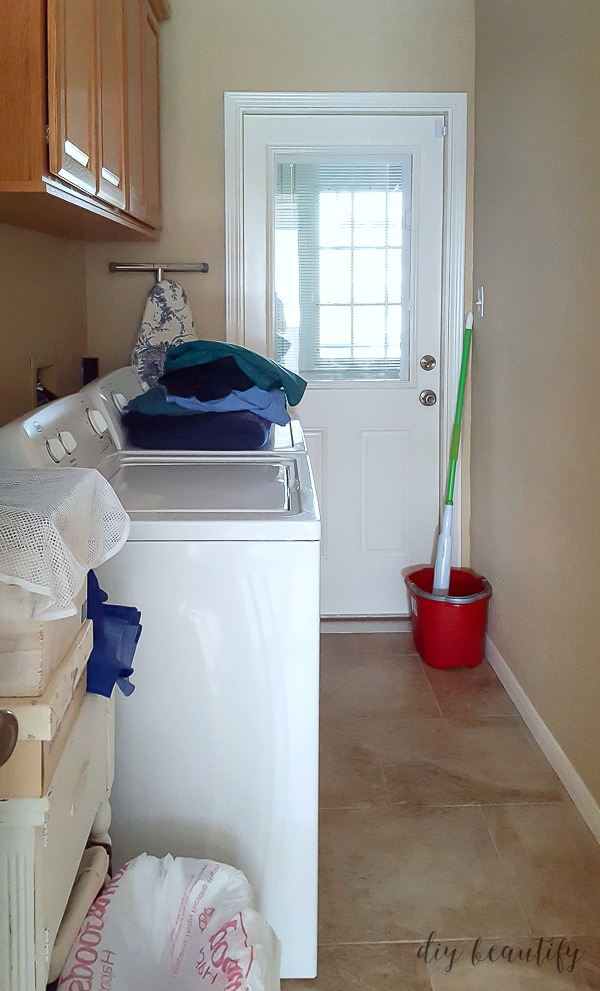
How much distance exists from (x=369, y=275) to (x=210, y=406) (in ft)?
4.57

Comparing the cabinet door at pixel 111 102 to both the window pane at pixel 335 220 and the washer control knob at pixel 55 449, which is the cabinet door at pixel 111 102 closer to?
the washer control knob at pixel 55 449

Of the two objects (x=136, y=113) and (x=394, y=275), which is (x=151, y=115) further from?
(x=394, y=275)

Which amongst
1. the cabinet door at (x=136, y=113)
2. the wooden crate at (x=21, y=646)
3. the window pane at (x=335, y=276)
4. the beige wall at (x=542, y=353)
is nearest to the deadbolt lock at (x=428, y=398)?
the beige wall at (x=542, y=353)

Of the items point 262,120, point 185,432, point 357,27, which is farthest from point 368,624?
point 357,27

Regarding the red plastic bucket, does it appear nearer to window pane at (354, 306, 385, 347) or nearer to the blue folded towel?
window pane at (354, 306, 385, 347)

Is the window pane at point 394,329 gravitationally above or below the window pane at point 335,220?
below

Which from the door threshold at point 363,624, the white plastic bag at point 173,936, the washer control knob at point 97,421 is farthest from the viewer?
the door threshold at point 363,624

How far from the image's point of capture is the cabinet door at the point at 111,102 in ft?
6.97

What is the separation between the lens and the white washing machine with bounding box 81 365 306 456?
7.40ft

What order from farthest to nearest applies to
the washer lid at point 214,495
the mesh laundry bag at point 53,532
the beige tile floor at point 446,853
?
the beige tile floor at point 446,853
the washer lid at point 214,495
the mesh laundry bag at point 53,532

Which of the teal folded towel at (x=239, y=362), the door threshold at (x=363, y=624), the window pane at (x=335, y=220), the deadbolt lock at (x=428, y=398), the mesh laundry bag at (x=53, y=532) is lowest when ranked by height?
the door threshold at (x=363, y=624)

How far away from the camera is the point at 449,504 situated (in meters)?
3.40

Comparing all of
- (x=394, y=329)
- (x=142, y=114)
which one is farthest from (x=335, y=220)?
(x=142, y=114)

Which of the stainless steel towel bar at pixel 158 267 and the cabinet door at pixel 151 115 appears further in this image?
the stainless steel towel bar at pixel 158 267
